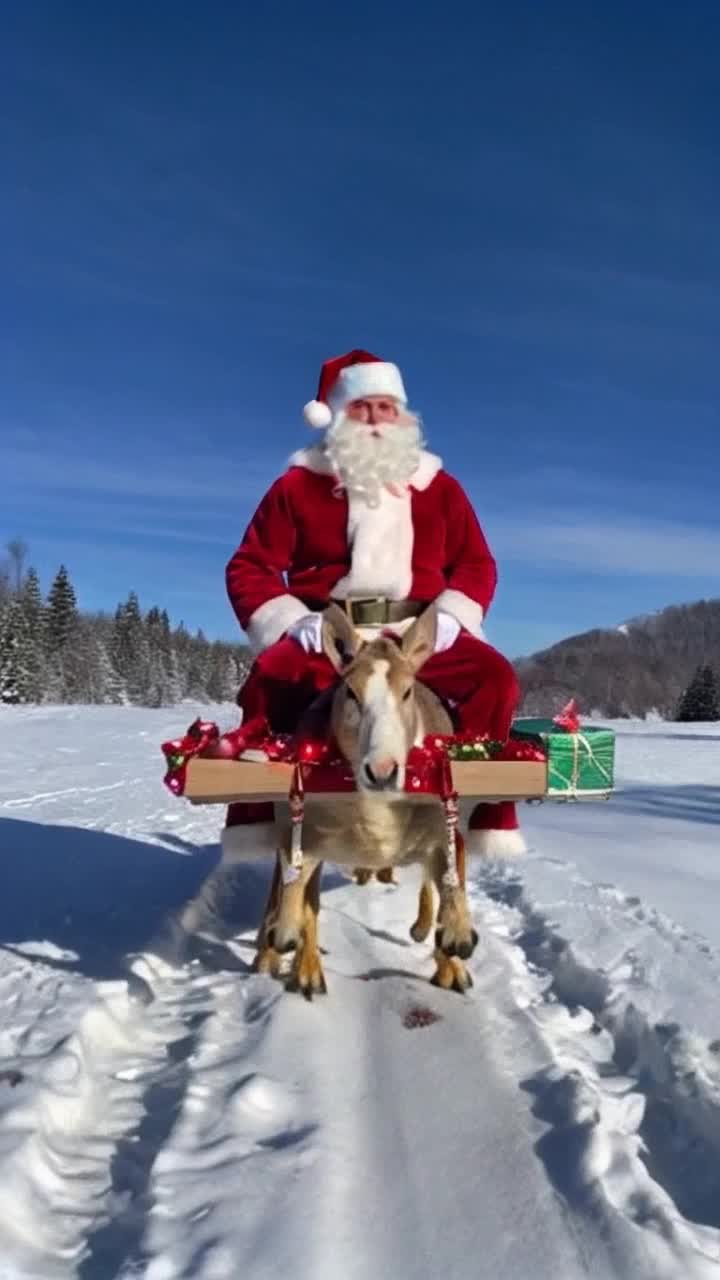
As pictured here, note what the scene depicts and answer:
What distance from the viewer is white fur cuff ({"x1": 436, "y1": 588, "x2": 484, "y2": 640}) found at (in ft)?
16.8

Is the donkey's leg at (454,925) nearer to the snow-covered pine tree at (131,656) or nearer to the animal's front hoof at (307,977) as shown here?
the animal's front hoof at (307,977)

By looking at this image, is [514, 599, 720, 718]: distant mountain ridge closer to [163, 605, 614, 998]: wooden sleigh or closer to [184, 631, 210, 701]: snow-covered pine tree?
[184, 631, 210, 701]: snow-covered pine tree

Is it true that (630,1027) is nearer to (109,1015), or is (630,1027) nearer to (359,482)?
(109,1015)

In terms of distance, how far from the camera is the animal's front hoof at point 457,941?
4621 mm

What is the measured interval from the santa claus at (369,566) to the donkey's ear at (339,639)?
0.62 metres

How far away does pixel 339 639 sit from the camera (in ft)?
14.0

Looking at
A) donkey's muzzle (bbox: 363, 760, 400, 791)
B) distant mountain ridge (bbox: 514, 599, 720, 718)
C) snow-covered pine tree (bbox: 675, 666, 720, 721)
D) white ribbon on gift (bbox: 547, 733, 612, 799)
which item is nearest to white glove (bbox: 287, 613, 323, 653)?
donkey's muzzle (bbox: 363, 760, 400, 791)

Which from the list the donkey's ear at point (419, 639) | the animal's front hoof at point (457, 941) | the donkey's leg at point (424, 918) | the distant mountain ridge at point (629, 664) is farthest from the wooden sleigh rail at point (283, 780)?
the distant mountain ridge at point (629, 664)

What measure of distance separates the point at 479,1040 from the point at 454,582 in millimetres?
2408

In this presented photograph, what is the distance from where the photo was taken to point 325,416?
5.66 meters

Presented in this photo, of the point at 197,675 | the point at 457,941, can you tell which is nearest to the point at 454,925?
the point at 457,941

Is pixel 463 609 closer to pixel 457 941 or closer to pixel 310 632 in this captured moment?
pixel 310 632

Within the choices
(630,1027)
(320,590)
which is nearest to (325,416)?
(320,590)

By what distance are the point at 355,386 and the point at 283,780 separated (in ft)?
8.20
